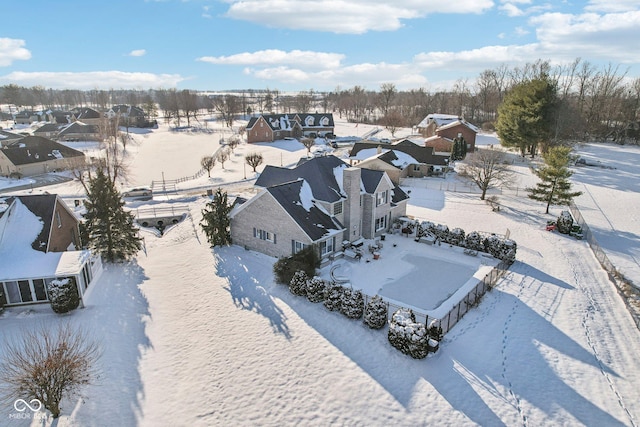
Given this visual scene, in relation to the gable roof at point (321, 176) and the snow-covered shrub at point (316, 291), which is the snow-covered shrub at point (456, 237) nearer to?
the gable roof at point (321, 176)

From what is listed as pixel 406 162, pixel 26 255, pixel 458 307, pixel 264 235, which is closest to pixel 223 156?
pixel 406 162

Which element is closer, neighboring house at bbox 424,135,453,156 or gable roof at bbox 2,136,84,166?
gable roof at bbox 2,136,84,166

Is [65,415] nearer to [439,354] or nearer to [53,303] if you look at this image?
[53,303]

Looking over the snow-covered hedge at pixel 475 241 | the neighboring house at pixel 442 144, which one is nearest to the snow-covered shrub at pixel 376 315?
the snow-covered hedge at pixel 475 241

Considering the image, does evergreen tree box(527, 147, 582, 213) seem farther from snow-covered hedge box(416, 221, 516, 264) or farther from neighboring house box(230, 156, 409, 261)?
neighboring house box(230, 156, 409, 261)

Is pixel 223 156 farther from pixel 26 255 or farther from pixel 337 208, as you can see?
pixel 26 255

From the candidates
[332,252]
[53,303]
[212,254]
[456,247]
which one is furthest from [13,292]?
[456,247]

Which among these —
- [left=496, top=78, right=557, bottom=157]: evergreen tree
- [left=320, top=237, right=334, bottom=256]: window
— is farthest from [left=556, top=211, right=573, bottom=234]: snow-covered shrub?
[left=496, top=78, right=557, bottom=157]: evergreen tree
